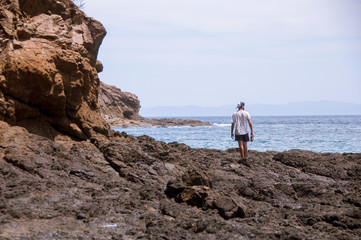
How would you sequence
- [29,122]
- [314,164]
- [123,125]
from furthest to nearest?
[123,125], [314,164], [29,122]

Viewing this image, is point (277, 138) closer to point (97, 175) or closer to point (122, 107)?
point (97, 175)

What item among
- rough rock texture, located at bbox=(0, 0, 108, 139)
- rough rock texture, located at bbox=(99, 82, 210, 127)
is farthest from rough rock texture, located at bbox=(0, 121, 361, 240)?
rough rock texture, located at bbox=(99, 82, 210, 127)

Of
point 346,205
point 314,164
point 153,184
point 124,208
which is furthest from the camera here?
point 314,164

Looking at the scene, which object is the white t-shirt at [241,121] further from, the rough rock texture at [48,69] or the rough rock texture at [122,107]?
the rough rock texture at [122,107]

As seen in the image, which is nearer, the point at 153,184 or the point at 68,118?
the point at 153,184

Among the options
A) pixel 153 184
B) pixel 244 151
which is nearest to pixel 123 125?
pixel 244 151

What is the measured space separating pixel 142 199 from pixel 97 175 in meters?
1.43

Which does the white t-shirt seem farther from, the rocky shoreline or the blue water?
the blue water

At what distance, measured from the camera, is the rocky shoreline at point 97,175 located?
5.59 metres

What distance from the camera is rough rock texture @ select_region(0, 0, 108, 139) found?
28.5 ft

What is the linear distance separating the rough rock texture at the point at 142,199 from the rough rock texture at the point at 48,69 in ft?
2.21

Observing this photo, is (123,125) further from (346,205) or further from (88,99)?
(346,205)

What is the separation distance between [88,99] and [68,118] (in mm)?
1019

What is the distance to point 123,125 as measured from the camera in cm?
5747
